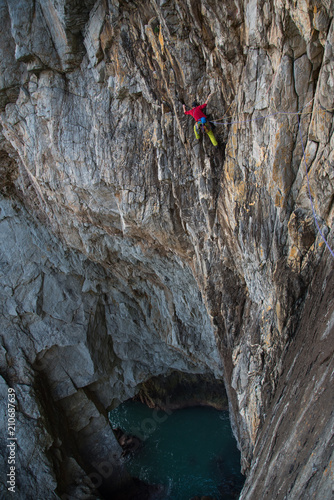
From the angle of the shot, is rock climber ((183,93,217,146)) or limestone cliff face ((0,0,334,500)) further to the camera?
rock climber ((183,93,217,146))

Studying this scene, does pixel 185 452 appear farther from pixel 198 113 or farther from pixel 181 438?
pixel 198 113

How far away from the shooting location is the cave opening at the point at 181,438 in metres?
14.2

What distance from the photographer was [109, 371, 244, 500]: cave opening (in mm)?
14188

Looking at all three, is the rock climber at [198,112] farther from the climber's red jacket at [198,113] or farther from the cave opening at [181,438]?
the cave opening at [181,438]

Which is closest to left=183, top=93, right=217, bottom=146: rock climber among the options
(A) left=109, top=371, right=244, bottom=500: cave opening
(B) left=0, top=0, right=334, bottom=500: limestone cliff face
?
(B) left=0, top=0, right=334, bottom=500: limestone cliff face

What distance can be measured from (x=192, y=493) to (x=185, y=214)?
12142mm

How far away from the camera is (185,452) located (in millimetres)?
15875

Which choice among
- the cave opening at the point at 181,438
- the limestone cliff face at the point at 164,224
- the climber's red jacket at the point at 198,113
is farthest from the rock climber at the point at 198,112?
the cave opening at the point at 181,438

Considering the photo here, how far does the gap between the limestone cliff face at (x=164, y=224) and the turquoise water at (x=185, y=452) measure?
205 centimetres

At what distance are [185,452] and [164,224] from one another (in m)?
12.3

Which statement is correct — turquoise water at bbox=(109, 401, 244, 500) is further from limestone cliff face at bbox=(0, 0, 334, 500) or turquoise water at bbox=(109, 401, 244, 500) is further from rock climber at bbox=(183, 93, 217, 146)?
rock climber at bbox=(183, 93, 217, 146)

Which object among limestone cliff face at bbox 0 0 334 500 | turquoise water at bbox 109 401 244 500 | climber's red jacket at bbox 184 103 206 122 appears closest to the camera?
limestone cliff face at bbox 0 0 334 500

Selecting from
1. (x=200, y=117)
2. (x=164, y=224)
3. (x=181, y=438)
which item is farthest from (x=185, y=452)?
(x=200, y=117)

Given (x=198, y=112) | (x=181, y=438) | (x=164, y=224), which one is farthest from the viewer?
(x=181, y=438)
